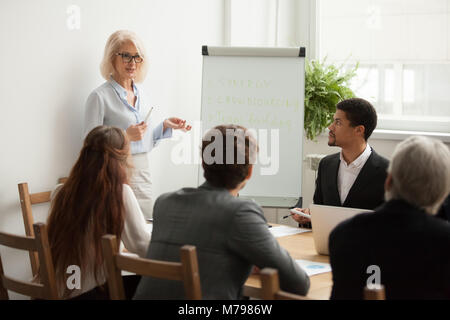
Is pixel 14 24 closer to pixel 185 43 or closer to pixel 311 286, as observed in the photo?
pixel 185 43

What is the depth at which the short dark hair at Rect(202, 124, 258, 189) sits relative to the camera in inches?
75.3

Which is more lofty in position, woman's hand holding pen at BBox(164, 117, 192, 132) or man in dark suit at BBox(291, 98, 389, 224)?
woman's hand holding pen at BBox(164, 117, 192, 132)

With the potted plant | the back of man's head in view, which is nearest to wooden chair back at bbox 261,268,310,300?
the back of man's head

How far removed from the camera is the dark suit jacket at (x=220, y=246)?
178 centimetres

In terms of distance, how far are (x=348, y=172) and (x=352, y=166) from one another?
0.04 meters

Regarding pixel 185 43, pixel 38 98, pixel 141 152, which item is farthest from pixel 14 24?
pixel 185 43

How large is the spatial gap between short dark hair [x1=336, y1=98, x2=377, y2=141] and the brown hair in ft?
4.75

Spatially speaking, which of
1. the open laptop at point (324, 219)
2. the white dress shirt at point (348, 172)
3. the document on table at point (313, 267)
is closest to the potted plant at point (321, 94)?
the white dress shirt at point (348, 172)

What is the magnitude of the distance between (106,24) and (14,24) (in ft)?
2.24

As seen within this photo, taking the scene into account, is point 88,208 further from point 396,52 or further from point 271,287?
point 396,52

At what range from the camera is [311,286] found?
2.02 m

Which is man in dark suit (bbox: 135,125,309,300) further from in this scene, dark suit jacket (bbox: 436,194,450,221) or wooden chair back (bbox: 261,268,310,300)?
dark suit jacket (bbox: 436,194,450,221)

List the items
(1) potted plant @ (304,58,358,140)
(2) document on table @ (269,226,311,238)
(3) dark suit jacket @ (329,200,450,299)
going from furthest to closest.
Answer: (1) potted plant @ (304,58,358,140)
(2) document on table @ (269,226,311,238)
(3) dark suit jacket @ (329,200,450,299)

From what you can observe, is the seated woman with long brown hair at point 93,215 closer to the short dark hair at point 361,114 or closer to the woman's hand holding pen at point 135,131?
the woman's hand holding pen at point 135,131
